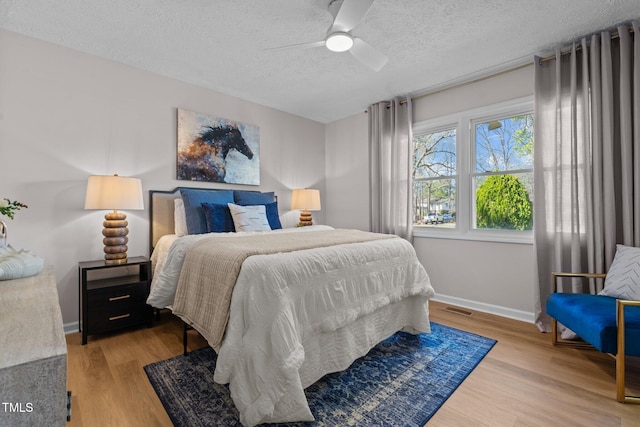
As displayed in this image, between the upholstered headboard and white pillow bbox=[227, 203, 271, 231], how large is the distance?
2.11 ft

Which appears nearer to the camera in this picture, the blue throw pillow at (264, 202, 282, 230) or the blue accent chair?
the blue accent chair

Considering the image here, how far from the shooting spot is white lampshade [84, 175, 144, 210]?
8.07 ft

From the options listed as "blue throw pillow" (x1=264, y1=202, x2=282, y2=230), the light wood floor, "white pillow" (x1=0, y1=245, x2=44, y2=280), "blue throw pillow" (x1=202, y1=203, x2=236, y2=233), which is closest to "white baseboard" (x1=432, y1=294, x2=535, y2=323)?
the light wood floor

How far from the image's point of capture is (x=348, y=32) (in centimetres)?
211

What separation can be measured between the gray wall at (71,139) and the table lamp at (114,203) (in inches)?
10.7

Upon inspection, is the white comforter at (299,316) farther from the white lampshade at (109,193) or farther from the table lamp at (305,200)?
the table lamp at (305,200)

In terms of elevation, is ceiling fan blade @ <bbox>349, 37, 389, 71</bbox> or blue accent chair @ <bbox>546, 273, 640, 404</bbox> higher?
ceiling fan blade @ <bbox>349, 37, 389, 71</bbox>

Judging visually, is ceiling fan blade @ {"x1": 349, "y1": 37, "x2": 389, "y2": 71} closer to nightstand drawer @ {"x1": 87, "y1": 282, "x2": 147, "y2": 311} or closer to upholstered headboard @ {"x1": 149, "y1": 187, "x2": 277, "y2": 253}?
upholstered headboard @ {"x1": 149, "y1": 187, "x2": 277, "y2": 253}

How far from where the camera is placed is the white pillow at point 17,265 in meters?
1.50

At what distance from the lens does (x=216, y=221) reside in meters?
2.93

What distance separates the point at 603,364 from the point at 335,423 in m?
2.01

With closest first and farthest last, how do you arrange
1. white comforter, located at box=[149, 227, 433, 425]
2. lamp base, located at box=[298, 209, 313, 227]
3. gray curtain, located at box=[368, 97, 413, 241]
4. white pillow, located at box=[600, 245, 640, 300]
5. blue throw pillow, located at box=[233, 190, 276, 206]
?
white comforter, located at box=[149, 227, 433, 425] → white pillow, located at box=[600, 245, 640, 300] → blue throw pillow, located at box=[233, 190, 276, 206] → gray curtain, located at box=[368, 97, 413, 241] → lamp base, located at box=[298, 209, 313, 227]

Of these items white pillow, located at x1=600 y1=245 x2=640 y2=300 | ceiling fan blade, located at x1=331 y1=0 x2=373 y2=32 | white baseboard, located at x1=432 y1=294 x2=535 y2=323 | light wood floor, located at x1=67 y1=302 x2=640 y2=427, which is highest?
ceiling fan blade, located at x1=331 y1=0 x2=373 y2=32

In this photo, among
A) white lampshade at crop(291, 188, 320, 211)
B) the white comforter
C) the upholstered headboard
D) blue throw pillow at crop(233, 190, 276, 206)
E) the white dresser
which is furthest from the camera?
white lampshade at crop(291, 188, 320, 211)
